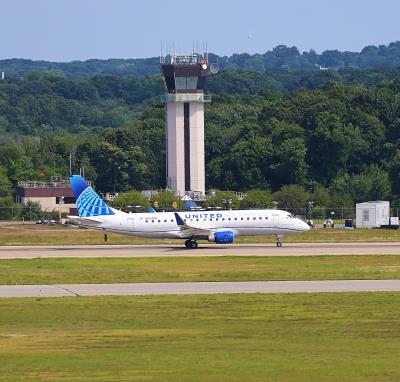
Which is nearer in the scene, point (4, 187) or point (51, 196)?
point (51, 196)

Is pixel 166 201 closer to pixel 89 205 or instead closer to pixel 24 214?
pixel 24 214

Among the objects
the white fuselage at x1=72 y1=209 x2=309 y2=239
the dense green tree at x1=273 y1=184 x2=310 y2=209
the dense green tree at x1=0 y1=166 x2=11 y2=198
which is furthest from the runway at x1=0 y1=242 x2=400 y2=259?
the dense green tree at x1=0 y1=166 x2=11 y2=198

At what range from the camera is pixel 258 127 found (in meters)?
171

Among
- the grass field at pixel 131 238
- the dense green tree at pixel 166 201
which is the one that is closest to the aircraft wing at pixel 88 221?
the grass field at pixel 131 238

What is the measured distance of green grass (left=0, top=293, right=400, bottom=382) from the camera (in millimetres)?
34812

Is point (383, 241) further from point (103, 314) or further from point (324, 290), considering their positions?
point (103, 314)

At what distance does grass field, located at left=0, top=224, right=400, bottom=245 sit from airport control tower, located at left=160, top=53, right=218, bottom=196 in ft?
123

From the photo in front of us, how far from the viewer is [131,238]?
9956 cm

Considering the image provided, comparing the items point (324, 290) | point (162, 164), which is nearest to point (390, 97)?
point (162, 164)

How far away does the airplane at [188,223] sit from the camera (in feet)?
283

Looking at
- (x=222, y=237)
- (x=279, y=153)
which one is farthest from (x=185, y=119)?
(x=222, y=237)

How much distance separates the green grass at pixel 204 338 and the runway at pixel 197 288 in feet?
6.78

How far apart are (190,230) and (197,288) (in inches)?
1201

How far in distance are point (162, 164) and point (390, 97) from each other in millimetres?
33079
